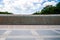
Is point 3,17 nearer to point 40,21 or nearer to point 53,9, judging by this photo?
point 40,21

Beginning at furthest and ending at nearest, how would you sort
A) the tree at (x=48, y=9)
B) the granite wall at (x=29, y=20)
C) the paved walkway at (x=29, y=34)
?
the tree at (x=48, y=9) < the granite wall at (x=29, y=20) < the paved walkway at (x=29, y=34)

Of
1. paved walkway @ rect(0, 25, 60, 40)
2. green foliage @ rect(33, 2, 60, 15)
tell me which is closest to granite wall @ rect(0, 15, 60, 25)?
paved walkway @ rect(0, 25, 60, 40)

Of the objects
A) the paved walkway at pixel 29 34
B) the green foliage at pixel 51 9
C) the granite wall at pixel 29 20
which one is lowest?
the paved walkway at pixel 29 34

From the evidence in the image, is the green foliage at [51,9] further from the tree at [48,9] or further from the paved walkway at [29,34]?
the paved walkway at [29,34]

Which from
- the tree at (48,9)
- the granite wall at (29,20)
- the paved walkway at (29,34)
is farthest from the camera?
the tree at (48,9)

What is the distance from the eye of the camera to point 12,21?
468 inches

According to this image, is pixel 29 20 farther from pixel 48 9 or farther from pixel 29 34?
pixel 29 34

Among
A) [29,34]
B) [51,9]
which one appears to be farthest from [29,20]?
[29,34]

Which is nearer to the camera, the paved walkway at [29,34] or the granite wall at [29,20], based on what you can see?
the paved walkway at [29,34]

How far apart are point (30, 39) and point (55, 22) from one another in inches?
262

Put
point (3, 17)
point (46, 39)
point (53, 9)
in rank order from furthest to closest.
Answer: point (53, 9) < point (3, 17) < point (46, 39)

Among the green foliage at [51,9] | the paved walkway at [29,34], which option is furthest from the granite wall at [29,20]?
the green foliage at [51,9]

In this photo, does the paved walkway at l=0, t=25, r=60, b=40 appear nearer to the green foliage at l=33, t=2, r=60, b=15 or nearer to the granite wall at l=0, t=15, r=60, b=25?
the granite wall at l=0, t=15, r=60, b=25

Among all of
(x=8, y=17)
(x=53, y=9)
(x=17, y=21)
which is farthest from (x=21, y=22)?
(x=53, y=9)
